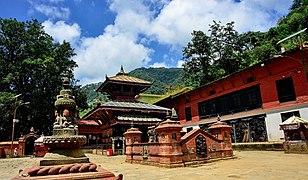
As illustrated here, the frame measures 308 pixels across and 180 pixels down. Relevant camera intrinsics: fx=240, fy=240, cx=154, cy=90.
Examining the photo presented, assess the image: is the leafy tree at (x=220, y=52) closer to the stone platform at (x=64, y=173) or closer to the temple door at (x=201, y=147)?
the temple door at (x=201, y=147)

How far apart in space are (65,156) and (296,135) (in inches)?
566

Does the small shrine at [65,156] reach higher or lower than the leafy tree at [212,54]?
lower

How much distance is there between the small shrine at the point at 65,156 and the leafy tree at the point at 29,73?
26288mm

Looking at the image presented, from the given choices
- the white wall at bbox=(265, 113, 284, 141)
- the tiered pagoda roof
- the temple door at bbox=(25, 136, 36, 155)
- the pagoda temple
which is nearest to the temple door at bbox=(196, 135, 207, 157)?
the pagoda temple

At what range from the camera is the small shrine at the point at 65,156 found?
5.91 m

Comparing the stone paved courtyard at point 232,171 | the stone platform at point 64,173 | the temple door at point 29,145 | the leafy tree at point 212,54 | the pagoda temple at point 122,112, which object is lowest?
the stone paved courtyard at point 232,171

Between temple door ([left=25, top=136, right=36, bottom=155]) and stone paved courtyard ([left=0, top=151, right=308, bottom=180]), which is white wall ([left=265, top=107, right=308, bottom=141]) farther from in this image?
temple door ([left=25, top=136, right=36, bottom=155])

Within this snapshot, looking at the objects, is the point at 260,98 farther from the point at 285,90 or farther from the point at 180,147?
the point at 180,147

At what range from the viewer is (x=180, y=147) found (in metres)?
→ 12.3

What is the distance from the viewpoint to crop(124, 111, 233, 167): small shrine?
39.4 ft

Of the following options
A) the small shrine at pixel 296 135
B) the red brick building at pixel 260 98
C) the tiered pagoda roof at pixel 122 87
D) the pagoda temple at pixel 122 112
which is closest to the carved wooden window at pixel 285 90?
the red brick building at pixel 260 98

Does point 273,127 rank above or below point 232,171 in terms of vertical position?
above

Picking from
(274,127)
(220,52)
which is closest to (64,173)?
(274,127)

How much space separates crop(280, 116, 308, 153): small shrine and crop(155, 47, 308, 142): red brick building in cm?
344
